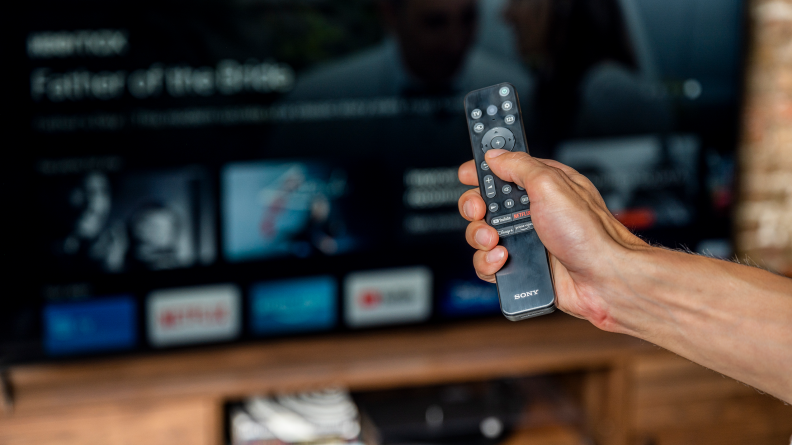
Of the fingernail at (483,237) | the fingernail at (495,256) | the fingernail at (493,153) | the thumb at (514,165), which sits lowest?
the fingernail at (495,256)

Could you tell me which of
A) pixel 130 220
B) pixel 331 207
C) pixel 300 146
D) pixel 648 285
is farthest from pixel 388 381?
pixel 648 285

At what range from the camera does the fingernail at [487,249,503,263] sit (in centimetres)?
94

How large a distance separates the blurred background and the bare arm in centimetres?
70

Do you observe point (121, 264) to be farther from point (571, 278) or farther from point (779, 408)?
point (779, 408)

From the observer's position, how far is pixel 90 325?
1512mm

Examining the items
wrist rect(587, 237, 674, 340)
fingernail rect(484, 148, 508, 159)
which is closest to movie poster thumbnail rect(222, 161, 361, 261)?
fingernail rect(484, 148, 508, 159)

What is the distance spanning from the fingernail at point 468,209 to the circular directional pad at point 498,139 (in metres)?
0.08

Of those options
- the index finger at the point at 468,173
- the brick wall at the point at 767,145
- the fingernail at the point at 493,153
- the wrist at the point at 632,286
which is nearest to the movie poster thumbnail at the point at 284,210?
the index finger at the point at 468,173

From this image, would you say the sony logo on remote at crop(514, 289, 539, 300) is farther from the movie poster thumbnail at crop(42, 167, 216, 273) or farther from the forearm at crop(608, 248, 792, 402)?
the movie poster thumbnail at crop(42, 167, 216, 273)

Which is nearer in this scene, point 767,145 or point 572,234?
point 572,234

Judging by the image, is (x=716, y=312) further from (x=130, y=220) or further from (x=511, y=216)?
(x=130, y=220)

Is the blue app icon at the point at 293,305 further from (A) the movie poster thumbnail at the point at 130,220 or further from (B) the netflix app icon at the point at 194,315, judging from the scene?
(A) the movie poster thumbnail at the point at 130,220

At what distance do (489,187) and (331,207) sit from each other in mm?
719

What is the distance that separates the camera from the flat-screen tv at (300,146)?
145cm
